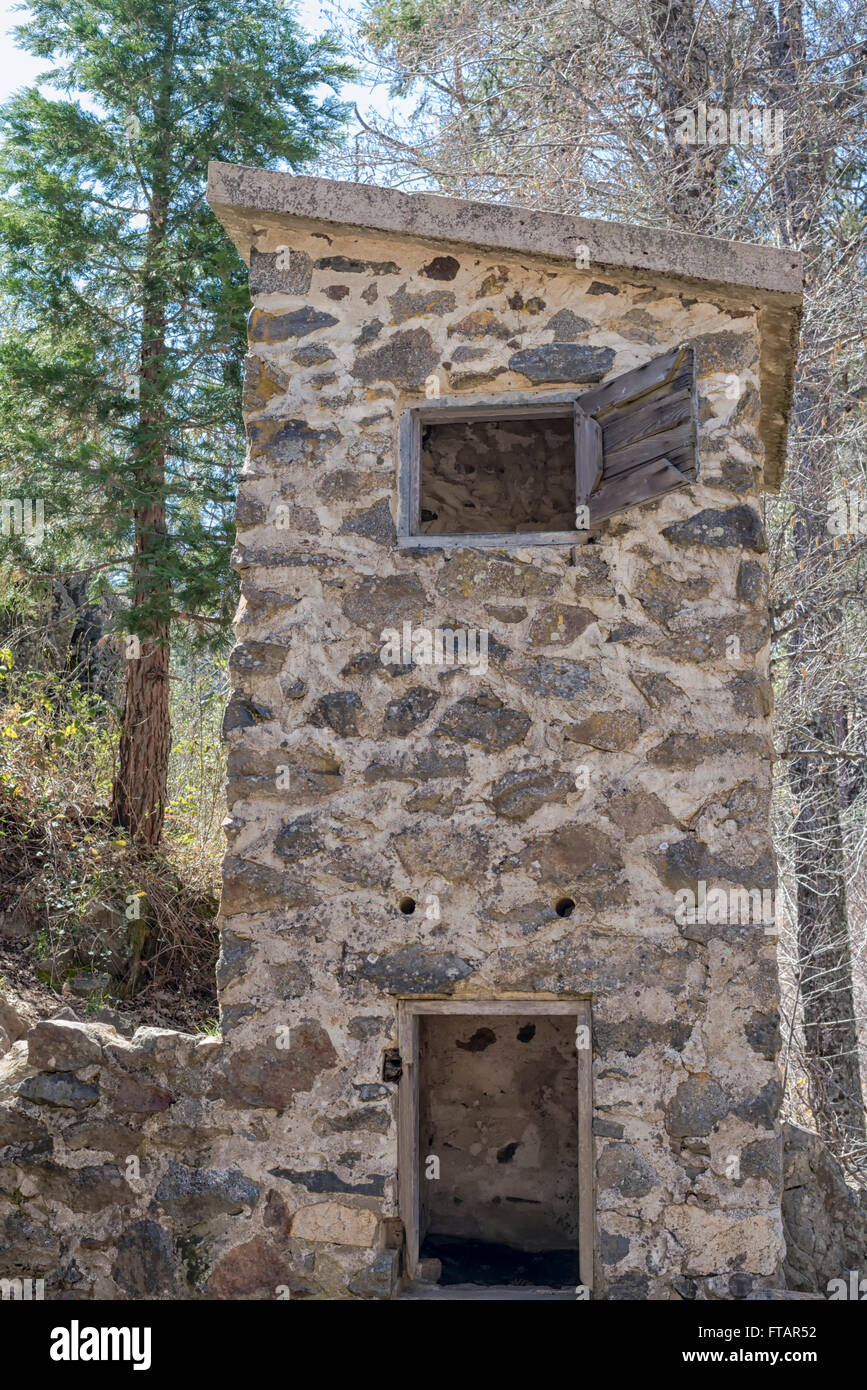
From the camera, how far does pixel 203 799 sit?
964 cm

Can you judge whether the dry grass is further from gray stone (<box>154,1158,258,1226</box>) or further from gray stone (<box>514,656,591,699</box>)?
gray stone (<box>514,656,591,699</box>)

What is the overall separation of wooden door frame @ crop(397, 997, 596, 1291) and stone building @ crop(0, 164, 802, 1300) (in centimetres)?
1

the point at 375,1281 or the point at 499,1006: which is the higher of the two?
the point at 499,1006

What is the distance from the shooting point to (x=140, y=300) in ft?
28.8

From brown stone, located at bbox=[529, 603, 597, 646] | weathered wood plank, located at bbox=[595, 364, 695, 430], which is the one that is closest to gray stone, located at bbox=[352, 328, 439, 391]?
weathered wood plank, located at bbox=[595, 364, 695, 430]

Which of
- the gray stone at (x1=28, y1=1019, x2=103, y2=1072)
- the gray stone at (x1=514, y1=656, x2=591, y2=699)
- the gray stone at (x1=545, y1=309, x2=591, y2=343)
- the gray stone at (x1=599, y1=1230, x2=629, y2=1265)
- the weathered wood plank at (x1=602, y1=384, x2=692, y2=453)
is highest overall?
the gray stone at (x1=545, y1=309, x2=591, y2=343)

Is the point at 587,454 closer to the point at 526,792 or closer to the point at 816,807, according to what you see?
the point at 526,792

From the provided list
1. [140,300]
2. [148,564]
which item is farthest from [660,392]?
[140,300]

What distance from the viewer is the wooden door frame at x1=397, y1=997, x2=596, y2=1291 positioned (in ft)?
15.1

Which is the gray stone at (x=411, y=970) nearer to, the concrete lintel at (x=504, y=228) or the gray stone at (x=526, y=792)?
the gray stone at (x=526, y=792)

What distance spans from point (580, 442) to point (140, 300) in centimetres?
505
